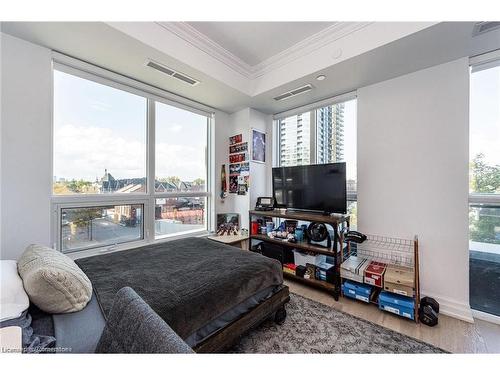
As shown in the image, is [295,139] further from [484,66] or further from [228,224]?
[484,66]

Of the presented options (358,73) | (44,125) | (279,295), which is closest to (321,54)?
(358,73)

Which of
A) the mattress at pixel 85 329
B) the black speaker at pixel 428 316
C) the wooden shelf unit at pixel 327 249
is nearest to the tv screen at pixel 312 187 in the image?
the wooden shelf unit at pixel 327 249

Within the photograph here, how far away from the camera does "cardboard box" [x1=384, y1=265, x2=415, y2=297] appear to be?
1872 mm

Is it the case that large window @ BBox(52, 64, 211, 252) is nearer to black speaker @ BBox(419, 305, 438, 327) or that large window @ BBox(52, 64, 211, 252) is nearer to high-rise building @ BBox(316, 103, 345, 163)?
high-rise building @ BBox(316, 103, 345, 163)

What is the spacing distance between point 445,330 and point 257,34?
10.6 feet

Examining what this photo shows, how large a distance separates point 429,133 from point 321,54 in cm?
138

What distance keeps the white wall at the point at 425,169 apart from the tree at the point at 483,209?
13cm

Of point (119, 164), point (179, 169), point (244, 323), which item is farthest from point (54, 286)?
point (179, 169)

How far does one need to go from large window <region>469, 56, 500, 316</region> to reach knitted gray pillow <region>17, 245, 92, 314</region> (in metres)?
3.14

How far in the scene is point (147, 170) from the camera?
105 inches

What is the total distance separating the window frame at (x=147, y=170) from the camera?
2027 mm

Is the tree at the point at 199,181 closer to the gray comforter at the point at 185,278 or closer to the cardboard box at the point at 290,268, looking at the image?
the gray comforter at the point at 185,278

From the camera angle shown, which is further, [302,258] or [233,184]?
[233,184]
